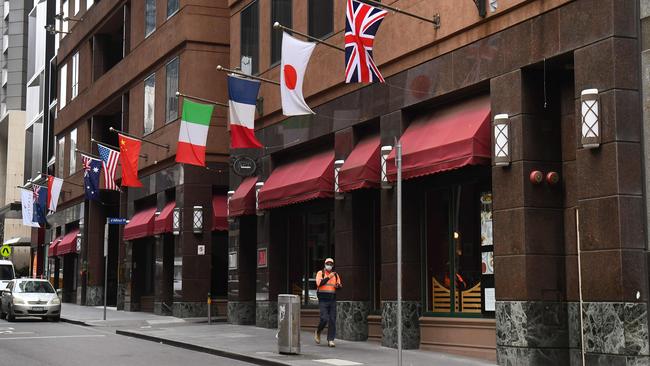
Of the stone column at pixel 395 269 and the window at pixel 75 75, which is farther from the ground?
the window at pixel 75 75

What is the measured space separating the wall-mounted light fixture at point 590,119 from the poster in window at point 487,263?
148 inches

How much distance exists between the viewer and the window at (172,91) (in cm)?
3141

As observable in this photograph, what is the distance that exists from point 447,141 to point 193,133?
35.9 ft

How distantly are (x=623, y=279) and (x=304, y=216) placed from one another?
42.1ft

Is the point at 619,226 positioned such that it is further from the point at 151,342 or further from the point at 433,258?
the point at 151,342

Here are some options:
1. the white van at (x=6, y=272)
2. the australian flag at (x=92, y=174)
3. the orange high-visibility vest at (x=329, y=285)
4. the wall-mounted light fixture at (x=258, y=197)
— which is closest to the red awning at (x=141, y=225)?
the australian flag at (x=92, y=174)

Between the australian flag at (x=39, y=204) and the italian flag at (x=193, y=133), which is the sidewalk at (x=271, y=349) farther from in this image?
the australian flag at (x=39, y=204)

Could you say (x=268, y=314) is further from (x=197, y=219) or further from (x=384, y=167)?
(x=384, y=167)

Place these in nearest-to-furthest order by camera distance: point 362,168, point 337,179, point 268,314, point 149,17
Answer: point 362,168 < point 337,179 < point 268,314 < point 149,17

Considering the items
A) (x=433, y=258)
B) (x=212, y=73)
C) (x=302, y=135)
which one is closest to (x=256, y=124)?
(x=302, y=135)

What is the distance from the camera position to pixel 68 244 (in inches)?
1796

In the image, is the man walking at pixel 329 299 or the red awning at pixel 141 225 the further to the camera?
the red awning at pixel 141 225

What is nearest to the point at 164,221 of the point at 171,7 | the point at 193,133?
the point at 193,133

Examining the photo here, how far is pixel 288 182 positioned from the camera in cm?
2277
